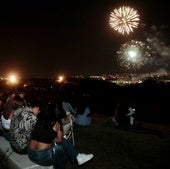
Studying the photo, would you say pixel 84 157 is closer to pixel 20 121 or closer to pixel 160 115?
pixel 20 121

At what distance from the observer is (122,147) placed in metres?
8.88

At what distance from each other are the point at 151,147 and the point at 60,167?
12.4 feet

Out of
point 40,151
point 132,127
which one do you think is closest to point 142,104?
point 132,127

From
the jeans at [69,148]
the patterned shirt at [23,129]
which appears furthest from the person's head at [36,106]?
the jeans at [69,148]

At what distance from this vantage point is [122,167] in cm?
719

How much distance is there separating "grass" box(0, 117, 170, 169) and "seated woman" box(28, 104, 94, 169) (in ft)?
2.69

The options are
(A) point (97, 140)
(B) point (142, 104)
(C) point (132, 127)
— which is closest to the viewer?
(A) point (97, 140)

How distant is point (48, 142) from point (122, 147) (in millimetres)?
3834

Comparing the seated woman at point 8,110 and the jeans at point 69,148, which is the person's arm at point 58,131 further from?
the seated woman at point 8,110

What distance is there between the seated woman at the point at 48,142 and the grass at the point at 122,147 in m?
0.82

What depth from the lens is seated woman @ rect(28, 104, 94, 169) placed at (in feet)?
18.1

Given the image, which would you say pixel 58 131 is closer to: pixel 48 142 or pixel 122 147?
pixel 48 142

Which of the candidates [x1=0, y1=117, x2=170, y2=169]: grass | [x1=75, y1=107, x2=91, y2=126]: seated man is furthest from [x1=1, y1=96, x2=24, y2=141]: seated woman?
[x1=75, y1=107, x2=91, y2=126]: seated man

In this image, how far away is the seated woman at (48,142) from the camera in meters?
5.53
